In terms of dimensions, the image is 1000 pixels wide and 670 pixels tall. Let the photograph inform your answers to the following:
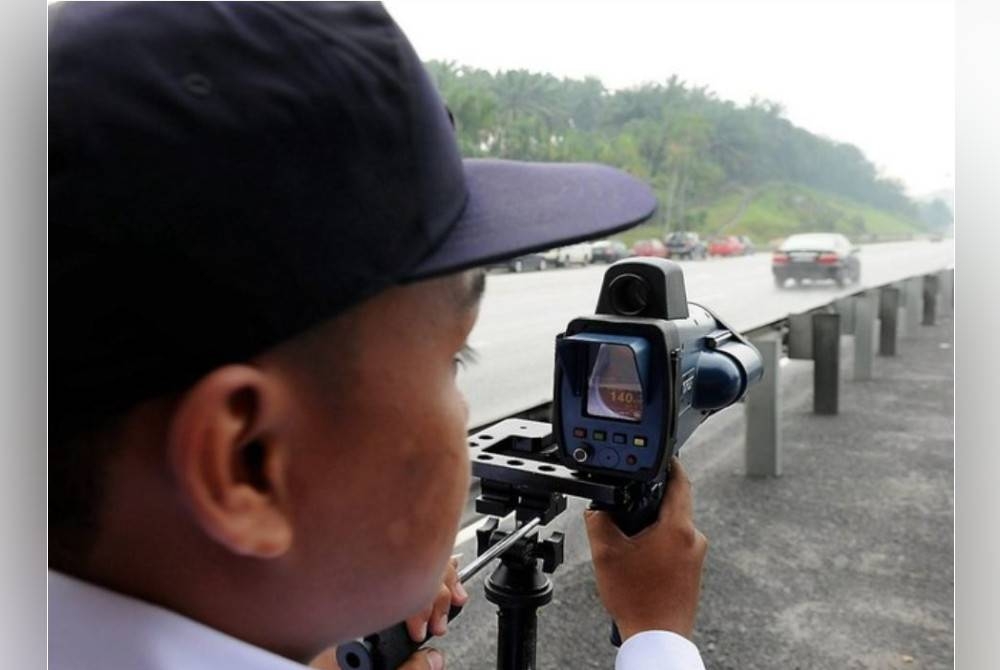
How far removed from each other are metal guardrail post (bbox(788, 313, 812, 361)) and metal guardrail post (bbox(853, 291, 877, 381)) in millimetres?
684

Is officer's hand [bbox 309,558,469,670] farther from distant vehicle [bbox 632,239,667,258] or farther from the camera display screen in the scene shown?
distant vehicle [bbox 632,239,667,258]

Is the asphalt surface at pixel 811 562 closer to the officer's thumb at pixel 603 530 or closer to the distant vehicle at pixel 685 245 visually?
the officer's thumb at pixel 603 530

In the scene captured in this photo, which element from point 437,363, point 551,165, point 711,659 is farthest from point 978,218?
point 711,659

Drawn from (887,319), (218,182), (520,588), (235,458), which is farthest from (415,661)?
(887,319)

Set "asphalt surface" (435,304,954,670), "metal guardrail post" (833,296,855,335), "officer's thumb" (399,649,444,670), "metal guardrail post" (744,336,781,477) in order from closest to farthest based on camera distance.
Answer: "officer's thumb" (399,649,444,670)
"asphalt surface" (435,304,954,670)
"metal guardrail post" (744,336,781,477)
"metal guardrail post" (833,296,855,335)

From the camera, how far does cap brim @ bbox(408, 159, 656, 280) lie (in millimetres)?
483

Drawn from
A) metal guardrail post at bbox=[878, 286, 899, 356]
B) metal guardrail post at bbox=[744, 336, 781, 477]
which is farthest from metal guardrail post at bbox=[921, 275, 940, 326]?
metal guardrail post at bbox=[744, 336, 781, 477]

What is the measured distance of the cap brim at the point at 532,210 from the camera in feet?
1.59

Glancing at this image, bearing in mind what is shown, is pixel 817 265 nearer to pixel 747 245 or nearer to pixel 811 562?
pixel 811 562

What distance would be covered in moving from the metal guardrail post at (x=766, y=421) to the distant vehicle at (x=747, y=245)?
0.89 meters

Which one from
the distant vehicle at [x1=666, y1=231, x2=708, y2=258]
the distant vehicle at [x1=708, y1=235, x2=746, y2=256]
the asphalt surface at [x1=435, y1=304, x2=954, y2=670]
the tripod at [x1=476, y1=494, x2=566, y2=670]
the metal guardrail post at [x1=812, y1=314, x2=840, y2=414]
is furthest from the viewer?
the metal guardrail post at [x1=812, y1=314, x2=840, y2=414]

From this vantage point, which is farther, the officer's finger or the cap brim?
the officer's finger

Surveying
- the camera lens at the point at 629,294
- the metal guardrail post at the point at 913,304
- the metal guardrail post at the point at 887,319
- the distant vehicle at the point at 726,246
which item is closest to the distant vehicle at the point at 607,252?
the camera lens at the point at 629,294

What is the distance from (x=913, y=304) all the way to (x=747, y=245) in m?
3.61
